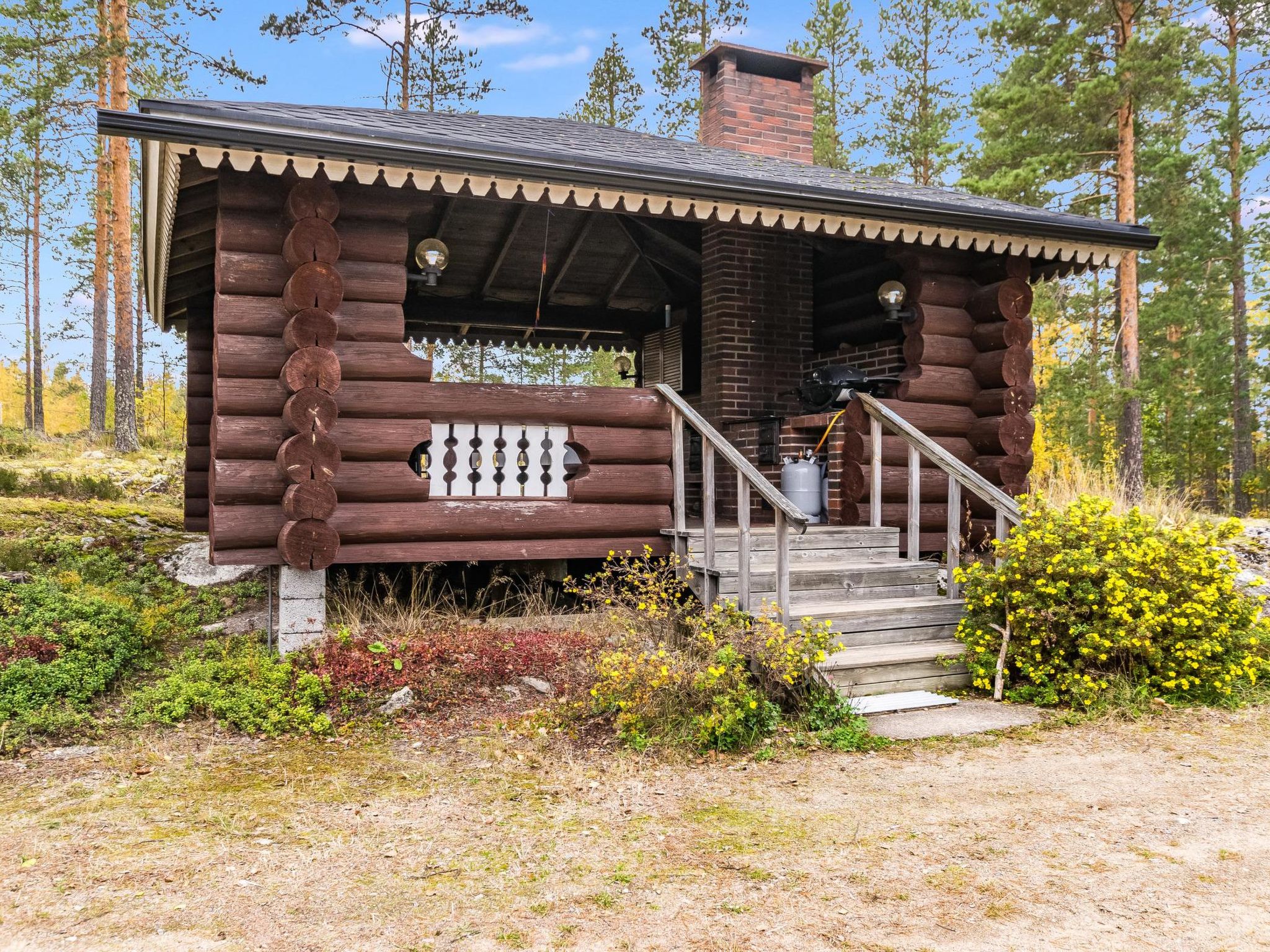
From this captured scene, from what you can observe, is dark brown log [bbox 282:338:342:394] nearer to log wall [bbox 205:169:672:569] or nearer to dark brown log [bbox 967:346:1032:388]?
log wall [bbox 205:169:672:569]

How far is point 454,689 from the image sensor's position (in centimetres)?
550

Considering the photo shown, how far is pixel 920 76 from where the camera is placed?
76.3 ft

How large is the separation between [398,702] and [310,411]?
2.08 meters

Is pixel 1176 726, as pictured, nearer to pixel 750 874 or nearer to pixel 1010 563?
pixel 1010 563

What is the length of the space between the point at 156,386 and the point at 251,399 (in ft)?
89.6

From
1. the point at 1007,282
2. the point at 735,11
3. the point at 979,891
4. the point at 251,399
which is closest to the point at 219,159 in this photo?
the point at 251,399

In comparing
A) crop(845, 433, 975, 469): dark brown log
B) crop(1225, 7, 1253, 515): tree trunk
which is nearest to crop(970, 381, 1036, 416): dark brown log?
crop(845, 433, 975, 469): dark brown log

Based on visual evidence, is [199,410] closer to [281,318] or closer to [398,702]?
[281,318]

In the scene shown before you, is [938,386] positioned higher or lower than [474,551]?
higher

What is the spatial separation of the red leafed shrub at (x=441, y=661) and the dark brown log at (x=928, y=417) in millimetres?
3167

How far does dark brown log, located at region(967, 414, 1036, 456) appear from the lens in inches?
314

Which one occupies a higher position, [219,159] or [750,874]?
[219,159]

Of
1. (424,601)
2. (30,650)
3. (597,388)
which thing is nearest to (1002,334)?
(597,388)

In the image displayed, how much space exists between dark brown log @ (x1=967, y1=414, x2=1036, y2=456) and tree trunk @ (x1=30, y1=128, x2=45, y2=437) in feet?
84.3
